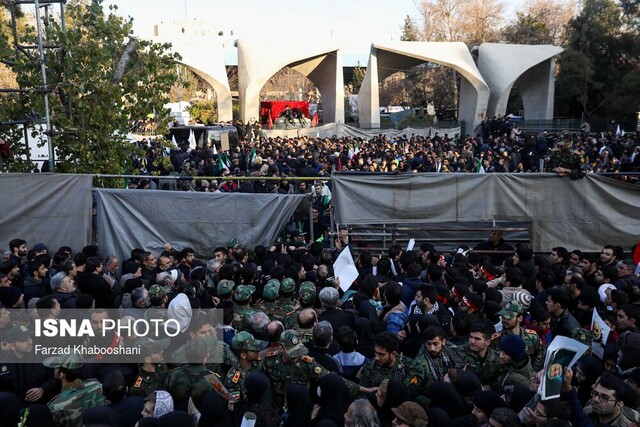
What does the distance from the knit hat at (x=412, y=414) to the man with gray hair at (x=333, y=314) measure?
1646mm

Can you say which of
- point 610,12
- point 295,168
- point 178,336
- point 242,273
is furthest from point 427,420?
point 610,12

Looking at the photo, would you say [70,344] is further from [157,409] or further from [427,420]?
[427,420]

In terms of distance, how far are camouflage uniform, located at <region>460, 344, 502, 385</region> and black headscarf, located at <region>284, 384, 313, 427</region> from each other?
1413 millimetres

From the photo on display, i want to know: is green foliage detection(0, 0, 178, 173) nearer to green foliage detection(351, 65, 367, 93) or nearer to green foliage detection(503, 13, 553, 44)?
green foliage detection(503, 13, 553, 44)

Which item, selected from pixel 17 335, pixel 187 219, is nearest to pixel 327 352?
pixel 17 335

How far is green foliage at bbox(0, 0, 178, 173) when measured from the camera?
10.0 meters

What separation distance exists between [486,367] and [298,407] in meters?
1.58

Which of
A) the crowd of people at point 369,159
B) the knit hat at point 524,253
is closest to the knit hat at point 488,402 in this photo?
the knit hat at point 524,253

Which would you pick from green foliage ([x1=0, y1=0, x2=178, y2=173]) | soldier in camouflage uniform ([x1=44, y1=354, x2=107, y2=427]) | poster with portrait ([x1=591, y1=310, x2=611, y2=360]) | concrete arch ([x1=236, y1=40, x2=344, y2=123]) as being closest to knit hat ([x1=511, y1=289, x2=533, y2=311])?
poster with portrait ([x1=591, y1=310, x2=611, y2=360])

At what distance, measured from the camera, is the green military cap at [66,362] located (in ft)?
15.0

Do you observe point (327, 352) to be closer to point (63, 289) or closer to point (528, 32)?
point (63, 289)

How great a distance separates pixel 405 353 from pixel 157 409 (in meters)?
2.01

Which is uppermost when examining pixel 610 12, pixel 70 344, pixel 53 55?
pixel 610 12

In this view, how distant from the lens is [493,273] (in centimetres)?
777
